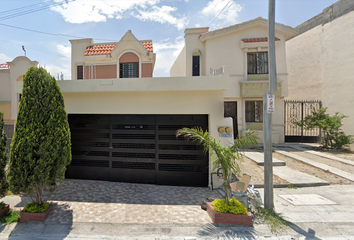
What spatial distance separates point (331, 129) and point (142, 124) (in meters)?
11.4

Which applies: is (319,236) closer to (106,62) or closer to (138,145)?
(138,145)

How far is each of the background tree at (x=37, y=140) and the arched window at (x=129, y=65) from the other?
21.5 ft

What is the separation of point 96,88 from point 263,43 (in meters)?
11.1

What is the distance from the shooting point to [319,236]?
3271mm

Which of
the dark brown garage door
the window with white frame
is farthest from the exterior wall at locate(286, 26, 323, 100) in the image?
the dark brown garage door

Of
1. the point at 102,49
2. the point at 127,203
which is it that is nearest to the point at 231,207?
the point at 127,203

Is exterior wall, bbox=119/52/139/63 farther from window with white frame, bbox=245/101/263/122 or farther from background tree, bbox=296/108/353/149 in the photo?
background tree, bbox=296/108/353/149

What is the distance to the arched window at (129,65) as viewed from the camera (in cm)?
1015

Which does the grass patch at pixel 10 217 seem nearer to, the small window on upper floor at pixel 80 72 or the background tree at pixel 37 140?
the background tree at pixel 37 140

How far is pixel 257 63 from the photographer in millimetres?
12070

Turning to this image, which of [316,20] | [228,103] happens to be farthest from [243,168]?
[316,20]

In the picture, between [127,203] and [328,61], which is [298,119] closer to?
[328,61]

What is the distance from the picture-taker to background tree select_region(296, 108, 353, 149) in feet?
33.8

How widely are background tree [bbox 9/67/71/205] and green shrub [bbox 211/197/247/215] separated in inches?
140
